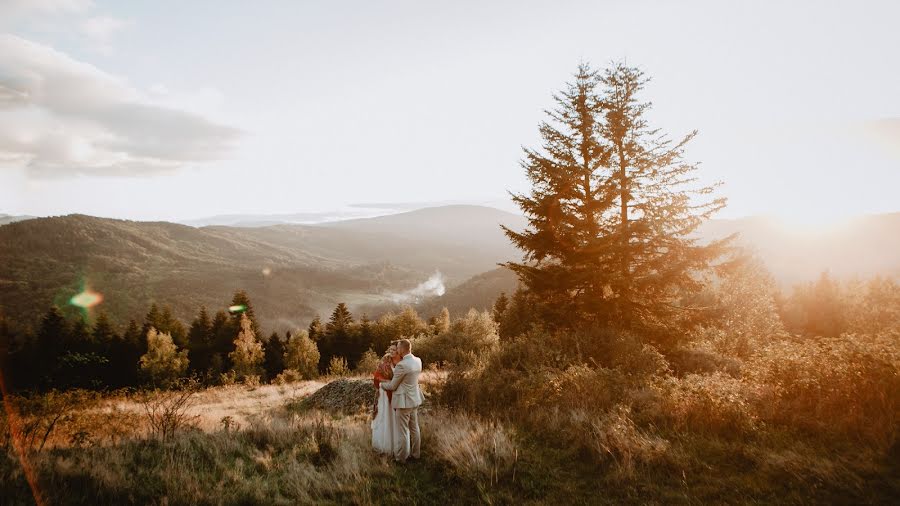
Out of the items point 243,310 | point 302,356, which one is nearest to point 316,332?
point 243,310

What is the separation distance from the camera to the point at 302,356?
1797 inches

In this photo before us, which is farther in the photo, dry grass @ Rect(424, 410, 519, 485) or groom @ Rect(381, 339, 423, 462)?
groom @ Rect(381, 339, 423, 462)

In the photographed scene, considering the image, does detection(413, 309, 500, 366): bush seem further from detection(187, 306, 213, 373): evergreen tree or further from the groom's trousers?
detection(187, 306, 213, 373): evergreen tree

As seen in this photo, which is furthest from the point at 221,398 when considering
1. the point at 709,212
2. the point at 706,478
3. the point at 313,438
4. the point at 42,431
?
the point at 709,212

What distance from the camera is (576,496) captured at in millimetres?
5629

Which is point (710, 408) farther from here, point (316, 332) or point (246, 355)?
point (316, 332)

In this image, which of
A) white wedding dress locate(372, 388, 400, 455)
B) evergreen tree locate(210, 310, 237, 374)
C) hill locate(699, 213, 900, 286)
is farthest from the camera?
hill locate(699, 213, 900, 286)

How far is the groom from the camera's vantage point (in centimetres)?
707

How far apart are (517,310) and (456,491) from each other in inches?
1181

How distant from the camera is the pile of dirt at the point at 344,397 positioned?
1311 centimetres

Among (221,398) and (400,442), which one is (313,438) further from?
(221,398)

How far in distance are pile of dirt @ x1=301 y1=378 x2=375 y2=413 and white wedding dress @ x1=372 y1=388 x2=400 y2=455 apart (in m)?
4.94

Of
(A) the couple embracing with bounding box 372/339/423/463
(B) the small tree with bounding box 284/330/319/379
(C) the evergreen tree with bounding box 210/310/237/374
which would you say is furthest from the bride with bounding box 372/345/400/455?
(C) the evergreen tree with bounding box 210/310/237/374

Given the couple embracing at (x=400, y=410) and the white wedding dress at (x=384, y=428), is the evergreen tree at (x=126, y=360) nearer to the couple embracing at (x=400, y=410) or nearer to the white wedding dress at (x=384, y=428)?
the white wedding dress at (x=384, y=428)
